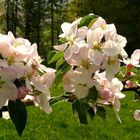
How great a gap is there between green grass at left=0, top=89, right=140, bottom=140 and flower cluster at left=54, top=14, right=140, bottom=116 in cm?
452

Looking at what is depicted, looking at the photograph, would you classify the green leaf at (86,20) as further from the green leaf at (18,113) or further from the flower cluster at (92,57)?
the green leaf at (18,113)

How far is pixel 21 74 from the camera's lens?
129cm

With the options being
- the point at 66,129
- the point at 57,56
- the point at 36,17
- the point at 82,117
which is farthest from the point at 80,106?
the point at 36,17

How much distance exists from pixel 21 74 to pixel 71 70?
0.70ft

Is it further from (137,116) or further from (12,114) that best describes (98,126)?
(12,114)

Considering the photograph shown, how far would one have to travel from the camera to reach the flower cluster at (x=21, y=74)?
1286 mm

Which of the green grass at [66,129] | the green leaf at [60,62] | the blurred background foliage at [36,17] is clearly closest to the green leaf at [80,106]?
the green leaf at [60,62]

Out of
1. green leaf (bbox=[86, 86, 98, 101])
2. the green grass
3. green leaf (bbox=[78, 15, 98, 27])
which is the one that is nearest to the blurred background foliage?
the green grass

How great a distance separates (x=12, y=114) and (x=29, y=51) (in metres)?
0.17

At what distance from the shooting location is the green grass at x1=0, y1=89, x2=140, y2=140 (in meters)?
6.56

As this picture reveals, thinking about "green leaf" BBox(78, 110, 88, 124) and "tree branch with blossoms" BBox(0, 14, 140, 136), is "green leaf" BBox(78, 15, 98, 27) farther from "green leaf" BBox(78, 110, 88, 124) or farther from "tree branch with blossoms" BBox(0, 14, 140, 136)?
"green leaf" BBox(78, 110, 88, 124)

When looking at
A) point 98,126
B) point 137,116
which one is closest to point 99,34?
point 137,116

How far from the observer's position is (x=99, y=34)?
4.75 feet

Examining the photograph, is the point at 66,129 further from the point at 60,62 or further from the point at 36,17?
the point at 36,17
